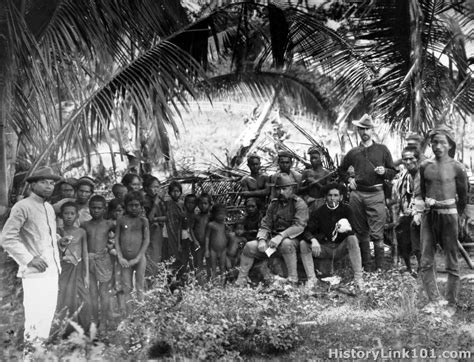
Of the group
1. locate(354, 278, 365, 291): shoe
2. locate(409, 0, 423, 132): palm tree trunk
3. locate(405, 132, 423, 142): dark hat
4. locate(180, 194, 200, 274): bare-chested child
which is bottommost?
locate(354, 278, 365, 291): shoe

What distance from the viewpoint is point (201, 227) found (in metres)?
8.70

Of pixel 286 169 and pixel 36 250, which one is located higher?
pixel 286 169

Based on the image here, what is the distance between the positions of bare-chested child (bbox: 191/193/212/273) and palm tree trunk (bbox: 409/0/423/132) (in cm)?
237

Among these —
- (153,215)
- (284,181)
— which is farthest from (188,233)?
(284,181)

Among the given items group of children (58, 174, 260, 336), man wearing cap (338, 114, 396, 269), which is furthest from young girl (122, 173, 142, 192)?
man wearing cap (338, 114, 396, 269)

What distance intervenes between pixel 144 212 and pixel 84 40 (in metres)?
1.80

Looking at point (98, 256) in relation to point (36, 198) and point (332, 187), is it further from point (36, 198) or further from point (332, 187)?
Answer: point (332, 187)

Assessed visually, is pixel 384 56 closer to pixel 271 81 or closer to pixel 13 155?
pixel 271 81

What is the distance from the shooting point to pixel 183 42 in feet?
28.8

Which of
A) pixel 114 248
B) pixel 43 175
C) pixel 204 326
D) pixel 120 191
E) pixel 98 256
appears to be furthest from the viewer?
pixel 120 191

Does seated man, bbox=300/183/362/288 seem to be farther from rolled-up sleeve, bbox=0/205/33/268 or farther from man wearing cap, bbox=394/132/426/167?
rolled-up sleeve, bbox=0/205/33/268

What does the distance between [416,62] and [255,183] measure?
87.1 inches

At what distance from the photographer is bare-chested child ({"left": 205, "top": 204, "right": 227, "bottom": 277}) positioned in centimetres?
859

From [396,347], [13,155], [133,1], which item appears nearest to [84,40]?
[133,1]
